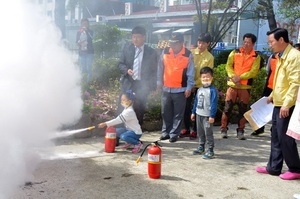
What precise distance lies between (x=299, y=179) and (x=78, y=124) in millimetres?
3622

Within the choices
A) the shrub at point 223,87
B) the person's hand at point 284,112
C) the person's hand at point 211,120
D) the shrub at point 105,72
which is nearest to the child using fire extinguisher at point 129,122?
the person's hand at point 211,120

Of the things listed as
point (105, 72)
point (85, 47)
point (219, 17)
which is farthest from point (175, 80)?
point (219, 17)

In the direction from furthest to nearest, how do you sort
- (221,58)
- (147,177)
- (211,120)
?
(221,58) < (211,120) < (147,177)

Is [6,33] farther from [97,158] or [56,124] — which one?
[97,158]

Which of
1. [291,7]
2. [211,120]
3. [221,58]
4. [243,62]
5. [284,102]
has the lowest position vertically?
[211,120]

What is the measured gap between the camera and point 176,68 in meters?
6.09

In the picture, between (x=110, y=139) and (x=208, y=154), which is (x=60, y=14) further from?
(x=208, y=154)

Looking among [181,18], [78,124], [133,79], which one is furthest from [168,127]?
[181,18]

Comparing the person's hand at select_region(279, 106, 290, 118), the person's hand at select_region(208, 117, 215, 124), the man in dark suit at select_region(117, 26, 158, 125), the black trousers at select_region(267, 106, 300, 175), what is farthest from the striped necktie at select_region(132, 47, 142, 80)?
the person's hand at select_region(279, 106, 290, 118)

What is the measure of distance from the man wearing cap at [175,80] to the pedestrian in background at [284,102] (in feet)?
5.67

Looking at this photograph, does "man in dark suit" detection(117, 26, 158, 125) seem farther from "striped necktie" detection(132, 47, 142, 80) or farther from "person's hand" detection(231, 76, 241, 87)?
"person's hand" detection(231, 76, 241, 87)

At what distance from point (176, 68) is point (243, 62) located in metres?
1.26

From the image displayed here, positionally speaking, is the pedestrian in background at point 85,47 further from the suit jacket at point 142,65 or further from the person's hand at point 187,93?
the person's hand at point 187,93

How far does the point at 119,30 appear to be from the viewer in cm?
1148
